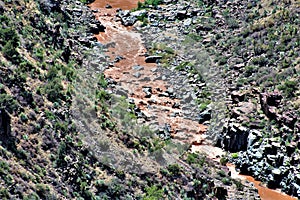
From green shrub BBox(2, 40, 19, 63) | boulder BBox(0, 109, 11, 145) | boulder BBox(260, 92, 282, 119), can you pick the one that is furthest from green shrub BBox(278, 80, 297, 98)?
boulder BBox(0, 109, 11, 145)

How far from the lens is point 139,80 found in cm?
6644

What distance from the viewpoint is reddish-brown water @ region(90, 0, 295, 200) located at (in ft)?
184

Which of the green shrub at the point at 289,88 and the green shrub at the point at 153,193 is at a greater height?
the green shrub at the point at 289,88

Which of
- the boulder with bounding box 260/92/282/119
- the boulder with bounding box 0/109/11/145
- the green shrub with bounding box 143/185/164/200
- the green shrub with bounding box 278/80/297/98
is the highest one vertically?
the boulder with bounding box 0/109/11/145

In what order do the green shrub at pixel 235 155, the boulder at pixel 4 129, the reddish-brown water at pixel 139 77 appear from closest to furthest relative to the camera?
the boulder at pixel 4 129, the green shrub at pixel 235 155, the reddish-brown water at pixel 139 77

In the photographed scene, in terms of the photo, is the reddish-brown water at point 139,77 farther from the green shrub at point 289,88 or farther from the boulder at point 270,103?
the green shrub at point 289,88

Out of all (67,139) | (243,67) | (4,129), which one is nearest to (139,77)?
(243,67)

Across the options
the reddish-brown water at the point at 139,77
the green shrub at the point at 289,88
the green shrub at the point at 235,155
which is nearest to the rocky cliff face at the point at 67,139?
the green shrub at the point at 235,155

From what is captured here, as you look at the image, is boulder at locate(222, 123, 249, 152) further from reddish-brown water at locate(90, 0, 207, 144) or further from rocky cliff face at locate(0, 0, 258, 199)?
rocky cliff face at locate(0, 0, 258, 199)

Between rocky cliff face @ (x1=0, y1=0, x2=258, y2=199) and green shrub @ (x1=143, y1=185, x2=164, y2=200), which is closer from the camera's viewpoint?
rocky cliff face @ (x1=0, y1=0, x2=258, y2=199)

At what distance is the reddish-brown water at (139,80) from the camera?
55.9m

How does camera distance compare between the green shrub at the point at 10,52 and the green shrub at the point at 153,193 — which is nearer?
the green shrub at the point at 153,193

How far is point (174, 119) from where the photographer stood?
196ft

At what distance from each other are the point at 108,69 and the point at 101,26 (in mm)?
11552
